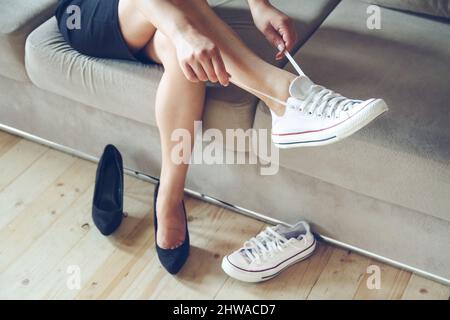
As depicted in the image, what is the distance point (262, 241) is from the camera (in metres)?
1.48

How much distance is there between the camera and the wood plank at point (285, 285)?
4.60 ft

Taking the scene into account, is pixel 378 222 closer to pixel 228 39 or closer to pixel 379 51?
pixel 379 51

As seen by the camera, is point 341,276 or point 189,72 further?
point 341,276

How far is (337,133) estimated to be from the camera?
1154 mm

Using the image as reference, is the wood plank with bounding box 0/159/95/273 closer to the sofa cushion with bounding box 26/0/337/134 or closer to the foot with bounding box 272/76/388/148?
the sofa cushion with bounding box 26/0/337/134

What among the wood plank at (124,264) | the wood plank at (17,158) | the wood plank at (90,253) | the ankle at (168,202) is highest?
the ankle at (168,202)

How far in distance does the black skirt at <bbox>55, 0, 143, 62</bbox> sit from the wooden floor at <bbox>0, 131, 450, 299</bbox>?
16.2 inches

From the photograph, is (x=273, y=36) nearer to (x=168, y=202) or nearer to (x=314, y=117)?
(x=314, y=117)

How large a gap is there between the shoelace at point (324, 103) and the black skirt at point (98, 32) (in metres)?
0.45

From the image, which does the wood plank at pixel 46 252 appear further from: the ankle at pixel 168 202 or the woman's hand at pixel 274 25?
the woman's hand at pixel 274 25

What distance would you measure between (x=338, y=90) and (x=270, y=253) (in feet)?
1.39

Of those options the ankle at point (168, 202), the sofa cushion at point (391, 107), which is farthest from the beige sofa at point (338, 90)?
the ankle at point (168, 202)

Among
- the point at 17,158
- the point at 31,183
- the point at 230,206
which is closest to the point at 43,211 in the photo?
the point at 31,183
